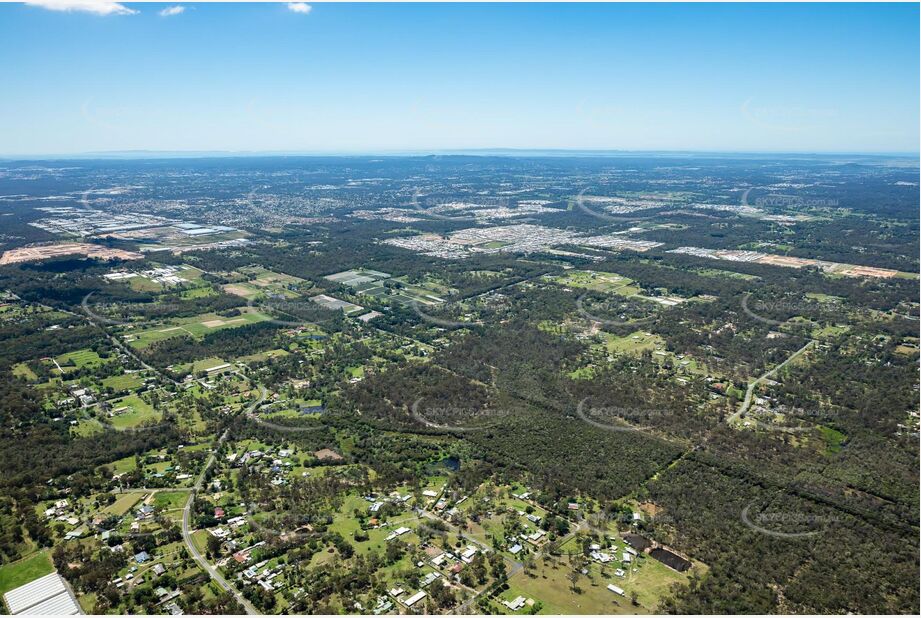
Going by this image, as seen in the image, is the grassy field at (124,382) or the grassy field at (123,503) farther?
the grassy field at (124,382)

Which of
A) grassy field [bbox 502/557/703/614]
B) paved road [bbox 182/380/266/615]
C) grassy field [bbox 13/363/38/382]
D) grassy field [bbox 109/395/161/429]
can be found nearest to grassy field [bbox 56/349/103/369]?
grassy field [bbox 13/363/38/382]

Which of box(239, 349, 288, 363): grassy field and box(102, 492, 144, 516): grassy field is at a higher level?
box(239, 349, 288, 363): grassy field

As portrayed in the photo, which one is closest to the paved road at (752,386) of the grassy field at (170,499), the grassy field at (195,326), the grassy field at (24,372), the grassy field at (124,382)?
the grassy field at (170,499)

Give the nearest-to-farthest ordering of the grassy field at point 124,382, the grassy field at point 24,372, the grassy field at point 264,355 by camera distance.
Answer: the grassy field at point 124,382, the grassy field at point 24,372, the grassy field at point 264,355

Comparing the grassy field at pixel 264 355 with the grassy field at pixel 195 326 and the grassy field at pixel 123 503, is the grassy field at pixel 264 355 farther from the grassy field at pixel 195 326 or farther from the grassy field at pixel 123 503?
the grassy field at pixel 123 503

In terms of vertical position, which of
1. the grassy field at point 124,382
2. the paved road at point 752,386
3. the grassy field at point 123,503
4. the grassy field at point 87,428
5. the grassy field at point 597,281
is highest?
the grassy field at point 597,281

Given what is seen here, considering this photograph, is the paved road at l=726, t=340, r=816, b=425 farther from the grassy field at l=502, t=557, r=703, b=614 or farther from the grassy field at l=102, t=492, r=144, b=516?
the grassy field at l=102, t=492, r=144, b=516
